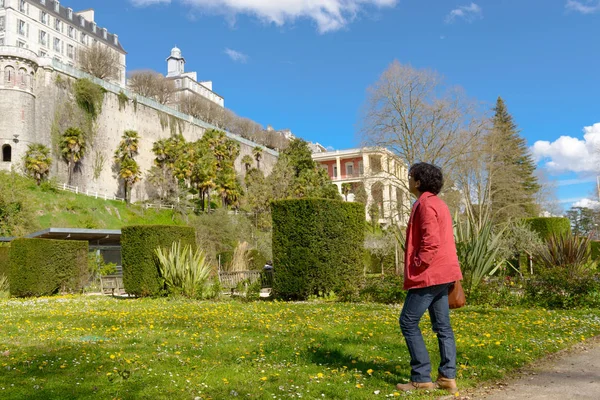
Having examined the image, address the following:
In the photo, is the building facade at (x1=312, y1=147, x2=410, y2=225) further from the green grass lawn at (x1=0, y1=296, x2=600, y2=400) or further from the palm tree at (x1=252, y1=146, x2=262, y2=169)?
the palm tree at (x1=252, y1=146, x2=262, y2=169)

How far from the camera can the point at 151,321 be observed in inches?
298

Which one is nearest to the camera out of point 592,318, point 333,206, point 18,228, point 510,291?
point 592,318

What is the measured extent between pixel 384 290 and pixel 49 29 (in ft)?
208

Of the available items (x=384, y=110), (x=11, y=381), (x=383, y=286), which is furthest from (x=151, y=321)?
(x=384, y=110)

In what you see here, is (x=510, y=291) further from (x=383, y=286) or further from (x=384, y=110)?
(x=384, y=110)

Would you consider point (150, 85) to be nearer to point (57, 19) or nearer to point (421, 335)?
point (57, 19)

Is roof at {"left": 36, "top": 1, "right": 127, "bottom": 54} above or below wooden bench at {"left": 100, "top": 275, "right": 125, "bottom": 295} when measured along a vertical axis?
above

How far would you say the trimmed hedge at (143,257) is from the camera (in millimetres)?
13711

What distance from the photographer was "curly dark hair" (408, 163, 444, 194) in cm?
390

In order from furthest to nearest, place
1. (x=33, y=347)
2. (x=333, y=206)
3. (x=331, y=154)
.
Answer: (x=331, y=154)
(x=333, y=206)
(x=33, y=347)

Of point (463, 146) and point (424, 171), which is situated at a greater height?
point (463, 146)

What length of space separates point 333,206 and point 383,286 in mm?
2319

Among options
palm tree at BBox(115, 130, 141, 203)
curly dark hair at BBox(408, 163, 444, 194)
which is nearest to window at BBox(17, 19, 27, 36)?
palm tree at BBox(115, 130, 141, 203)

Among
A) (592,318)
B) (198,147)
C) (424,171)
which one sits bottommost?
(592,318)
